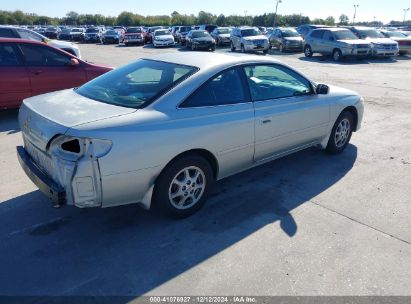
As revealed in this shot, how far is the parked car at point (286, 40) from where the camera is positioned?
25141mm

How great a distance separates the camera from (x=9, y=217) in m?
3.75

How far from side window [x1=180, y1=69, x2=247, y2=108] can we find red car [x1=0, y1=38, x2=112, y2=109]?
4.87 meters

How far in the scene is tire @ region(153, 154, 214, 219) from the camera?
348 centimetres

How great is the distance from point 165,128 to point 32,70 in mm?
5193

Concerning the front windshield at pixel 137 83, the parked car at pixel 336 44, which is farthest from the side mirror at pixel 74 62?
the parked car at pixel 336 44

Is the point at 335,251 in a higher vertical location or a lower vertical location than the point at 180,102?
lower

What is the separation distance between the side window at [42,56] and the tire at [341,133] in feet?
18.2

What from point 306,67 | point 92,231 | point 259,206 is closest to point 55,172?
point 92,231

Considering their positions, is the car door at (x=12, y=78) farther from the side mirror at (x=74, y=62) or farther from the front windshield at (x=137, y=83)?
the front windshield at (x=137, y=83)

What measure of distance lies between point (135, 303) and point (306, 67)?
16.5 meters

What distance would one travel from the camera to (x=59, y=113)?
3.36 m

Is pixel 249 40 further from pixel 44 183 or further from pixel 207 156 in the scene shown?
pixel 44 183

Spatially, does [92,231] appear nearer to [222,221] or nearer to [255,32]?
[222,221]

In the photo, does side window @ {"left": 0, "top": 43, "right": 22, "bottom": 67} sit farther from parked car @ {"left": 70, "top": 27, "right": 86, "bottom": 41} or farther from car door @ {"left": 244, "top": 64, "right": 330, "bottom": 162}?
parked car @ {"left": 70, "top": 27, "right": 86, "bottom": 41}
